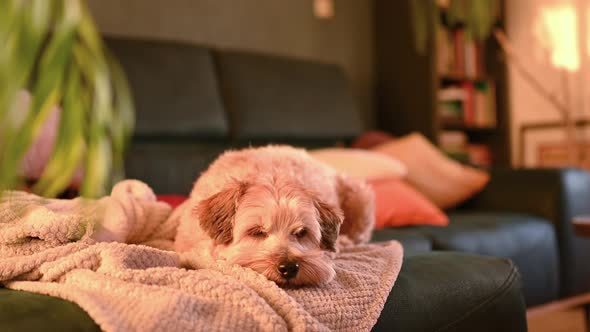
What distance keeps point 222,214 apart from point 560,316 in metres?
2.25

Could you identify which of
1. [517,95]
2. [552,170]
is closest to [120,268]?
[552,170]

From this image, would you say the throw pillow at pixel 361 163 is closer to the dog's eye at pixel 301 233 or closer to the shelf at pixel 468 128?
the dog's eye at pixel 301 233

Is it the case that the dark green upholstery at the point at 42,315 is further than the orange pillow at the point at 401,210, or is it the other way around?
the orange pillow at the point at 401,210

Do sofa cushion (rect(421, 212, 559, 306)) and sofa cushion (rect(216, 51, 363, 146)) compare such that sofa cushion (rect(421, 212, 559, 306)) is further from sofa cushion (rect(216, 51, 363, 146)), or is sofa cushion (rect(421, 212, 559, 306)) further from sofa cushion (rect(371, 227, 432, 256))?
sofa cushion (rect(216, 51, 363, 146))

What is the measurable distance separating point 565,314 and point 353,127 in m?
1.60

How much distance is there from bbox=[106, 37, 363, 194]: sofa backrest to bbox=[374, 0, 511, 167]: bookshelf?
2.91ft

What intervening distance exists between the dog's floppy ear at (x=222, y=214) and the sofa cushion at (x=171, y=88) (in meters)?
1.32

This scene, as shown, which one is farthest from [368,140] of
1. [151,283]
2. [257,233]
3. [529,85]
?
[151,283]

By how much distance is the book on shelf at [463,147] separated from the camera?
4699 millimetres

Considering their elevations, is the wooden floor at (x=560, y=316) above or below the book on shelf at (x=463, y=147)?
below

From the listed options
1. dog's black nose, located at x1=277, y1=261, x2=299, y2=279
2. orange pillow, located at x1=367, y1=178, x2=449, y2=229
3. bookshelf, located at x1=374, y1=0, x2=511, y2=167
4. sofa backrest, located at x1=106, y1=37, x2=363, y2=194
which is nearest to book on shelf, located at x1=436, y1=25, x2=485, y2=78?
bookshelf, located at x1=374, y1=0, x2=511, y2=167

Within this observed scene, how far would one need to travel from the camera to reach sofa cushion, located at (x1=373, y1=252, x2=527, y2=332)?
1430 mm

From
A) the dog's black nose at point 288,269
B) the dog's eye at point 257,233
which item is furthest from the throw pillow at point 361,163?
the dog's black nose at point 288,269

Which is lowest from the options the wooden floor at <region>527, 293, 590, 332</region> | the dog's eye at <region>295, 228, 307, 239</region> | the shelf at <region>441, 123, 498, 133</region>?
the wooden floor at <region>527, 293, 590, 332</region>
